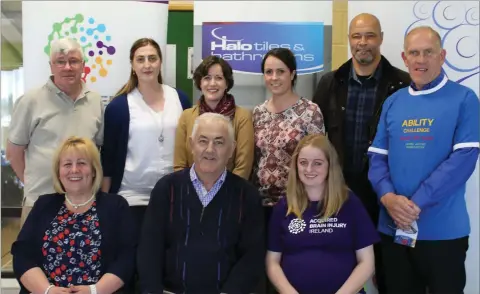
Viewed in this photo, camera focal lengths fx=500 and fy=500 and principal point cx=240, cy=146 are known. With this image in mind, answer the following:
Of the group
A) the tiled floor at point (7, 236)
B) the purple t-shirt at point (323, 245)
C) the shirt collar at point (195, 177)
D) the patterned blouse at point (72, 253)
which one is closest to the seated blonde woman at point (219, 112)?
the shirt collar at point (195, 177)

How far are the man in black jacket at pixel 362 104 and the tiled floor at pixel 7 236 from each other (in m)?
2.37

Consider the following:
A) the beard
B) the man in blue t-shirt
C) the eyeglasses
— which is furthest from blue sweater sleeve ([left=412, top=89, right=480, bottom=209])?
the eyeglasses

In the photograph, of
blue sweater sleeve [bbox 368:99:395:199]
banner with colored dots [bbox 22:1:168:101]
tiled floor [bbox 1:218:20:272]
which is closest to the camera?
blue sweater sleeve [bbox 368:99:395:199]

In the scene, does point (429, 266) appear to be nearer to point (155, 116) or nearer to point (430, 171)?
point (430, 171)

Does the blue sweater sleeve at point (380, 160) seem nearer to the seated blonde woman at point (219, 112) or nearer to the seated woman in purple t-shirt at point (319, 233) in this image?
the seated woman in purple t-shirt at point (319, 233)

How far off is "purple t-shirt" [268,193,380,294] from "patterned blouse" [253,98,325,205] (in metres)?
0.32

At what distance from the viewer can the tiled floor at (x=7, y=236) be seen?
358cm

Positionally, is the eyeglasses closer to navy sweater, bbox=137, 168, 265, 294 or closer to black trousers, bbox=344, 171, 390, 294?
navy sweater, bbox=137, 168, 265, 294

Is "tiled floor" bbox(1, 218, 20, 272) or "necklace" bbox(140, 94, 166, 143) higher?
"necklace" bbox(140, 94, 166, 143)

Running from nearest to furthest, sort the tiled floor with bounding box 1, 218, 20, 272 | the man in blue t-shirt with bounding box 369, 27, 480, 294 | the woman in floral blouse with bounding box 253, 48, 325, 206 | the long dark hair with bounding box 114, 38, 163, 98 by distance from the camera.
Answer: the man in blue t-shirt with bounding box 369, 27, 480, 294 → the woman in floral blouse with bounding box 253, 48, 325, 206 → the long dark hair with bounding box 114, 38, 163, 98 → the tiled floor with bounding box 1, 218, 20, 272

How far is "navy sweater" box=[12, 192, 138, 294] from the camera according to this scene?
7.35 ft

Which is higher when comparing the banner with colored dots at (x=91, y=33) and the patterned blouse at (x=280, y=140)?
the banner with colored dots at (x=91, y=33)

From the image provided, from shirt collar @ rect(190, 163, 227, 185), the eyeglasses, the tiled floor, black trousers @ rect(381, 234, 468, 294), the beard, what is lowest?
the tiled floor

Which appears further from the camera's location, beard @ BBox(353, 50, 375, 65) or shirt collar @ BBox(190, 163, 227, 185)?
beard @ BBox(353, 50, 375, 65)
